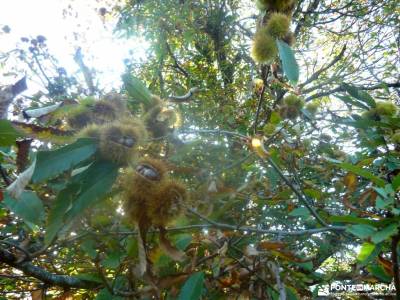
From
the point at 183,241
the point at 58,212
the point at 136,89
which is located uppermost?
the point at 136,89

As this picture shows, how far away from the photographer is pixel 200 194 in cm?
127

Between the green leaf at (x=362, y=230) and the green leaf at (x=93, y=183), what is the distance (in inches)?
21.2

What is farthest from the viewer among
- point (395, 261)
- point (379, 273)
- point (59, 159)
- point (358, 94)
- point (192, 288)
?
point (358, 94)

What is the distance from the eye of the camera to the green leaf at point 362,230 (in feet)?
2.57

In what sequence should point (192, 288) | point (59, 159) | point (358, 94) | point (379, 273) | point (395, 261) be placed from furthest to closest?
point (358, 94) < point (379, 273) < point (192, 288) < point (395, 261) < point (59, 159)

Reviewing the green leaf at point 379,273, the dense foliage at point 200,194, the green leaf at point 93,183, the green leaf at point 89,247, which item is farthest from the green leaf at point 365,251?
the green leaf at point 89,247

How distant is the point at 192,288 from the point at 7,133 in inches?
26.3

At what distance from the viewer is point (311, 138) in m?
2.52

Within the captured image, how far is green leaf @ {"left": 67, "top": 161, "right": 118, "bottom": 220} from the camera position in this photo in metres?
0.75

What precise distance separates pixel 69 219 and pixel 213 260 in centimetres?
65

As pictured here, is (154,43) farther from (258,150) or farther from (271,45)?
(258,150)

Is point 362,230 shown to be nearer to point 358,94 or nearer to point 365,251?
point 365,251

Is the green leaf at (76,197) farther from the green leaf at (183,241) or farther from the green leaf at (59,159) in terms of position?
the green leaf at (183,241)

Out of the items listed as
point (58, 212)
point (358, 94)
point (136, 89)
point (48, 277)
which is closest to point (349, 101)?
point (358, 94)
